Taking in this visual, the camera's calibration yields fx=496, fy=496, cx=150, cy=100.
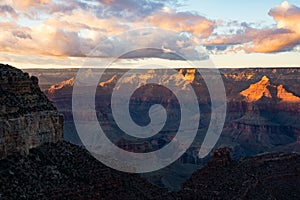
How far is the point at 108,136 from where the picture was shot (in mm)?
143125

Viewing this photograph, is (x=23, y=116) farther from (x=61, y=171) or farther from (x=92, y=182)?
(x=92, y=182)

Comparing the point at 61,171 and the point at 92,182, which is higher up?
the point at 61,171

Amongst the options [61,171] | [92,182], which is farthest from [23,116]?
[92,182]

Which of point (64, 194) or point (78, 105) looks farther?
point (78, 105)

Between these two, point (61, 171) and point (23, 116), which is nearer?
point (23, 116)

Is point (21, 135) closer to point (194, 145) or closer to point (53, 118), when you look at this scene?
point (53, 118)

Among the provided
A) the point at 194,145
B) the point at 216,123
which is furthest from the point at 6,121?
the point at 216,123

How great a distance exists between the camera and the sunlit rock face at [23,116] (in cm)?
3641

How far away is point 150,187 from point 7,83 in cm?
1661

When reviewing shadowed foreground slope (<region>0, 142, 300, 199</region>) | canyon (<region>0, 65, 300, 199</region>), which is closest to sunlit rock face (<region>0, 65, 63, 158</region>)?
canyon (<region>0, 65, 300, 199</region>)

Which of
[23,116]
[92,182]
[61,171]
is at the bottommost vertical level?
[92,182]

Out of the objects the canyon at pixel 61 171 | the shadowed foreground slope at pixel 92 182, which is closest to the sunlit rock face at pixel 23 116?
the canyon at pixel 61 171

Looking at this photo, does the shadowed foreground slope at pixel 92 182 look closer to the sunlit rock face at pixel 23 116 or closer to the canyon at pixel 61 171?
the canyon at pixel 61 171

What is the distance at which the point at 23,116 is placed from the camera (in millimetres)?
37719
